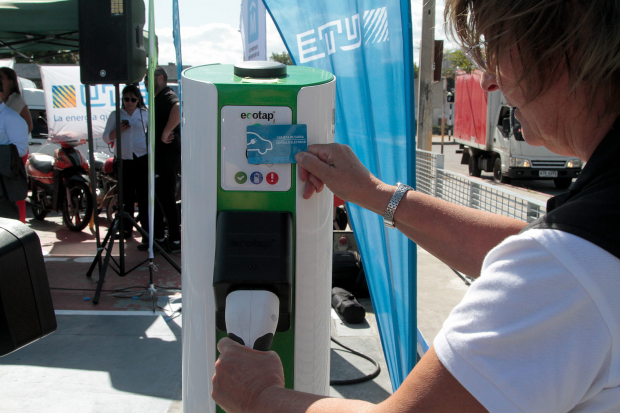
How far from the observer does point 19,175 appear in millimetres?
5051

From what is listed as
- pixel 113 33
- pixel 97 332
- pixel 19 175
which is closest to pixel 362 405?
pixel 97 332

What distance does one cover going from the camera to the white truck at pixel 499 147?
1147 cm

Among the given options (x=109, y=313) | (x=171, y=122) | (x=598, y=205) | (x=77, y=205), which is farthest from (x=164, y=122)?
(x=598, y=205)

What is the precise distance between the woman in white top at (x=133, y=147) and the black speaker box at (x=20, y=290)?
495 cm

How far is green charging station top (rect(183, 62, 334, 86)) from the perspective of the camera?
1223 millimetres

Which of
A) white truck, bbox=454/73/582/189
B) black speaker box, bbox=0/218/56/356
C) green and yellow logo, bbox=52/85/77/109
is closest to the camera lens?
black speaker box, bbox=0/218/56/356

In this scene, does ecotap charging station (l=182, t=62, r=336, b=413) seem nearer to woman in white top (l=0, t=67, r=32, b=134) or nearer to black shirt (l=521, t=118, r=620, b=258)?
black shirt (l=521, t=118, r=620, b=258)

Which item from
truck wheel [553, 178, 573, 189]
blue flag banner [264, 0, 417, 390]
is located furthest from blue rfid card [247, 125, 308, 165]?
truck wheel [553, 178, 573, 189]

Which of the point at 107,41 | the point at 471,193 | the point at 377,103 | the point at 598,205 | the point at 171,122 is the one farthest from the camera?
the point at 171,122

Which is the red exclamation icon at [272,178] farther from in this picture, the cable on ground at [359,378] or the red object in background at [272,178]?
the cable on ground at [359,378]

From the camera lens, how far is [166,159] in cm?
551

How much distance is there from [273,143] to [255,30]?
3.05 m

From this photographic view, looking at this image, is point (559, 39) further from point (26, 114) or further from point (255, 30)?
point (26, 114)

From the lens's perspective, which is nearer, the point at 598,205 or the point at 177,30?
the point at 598,205
